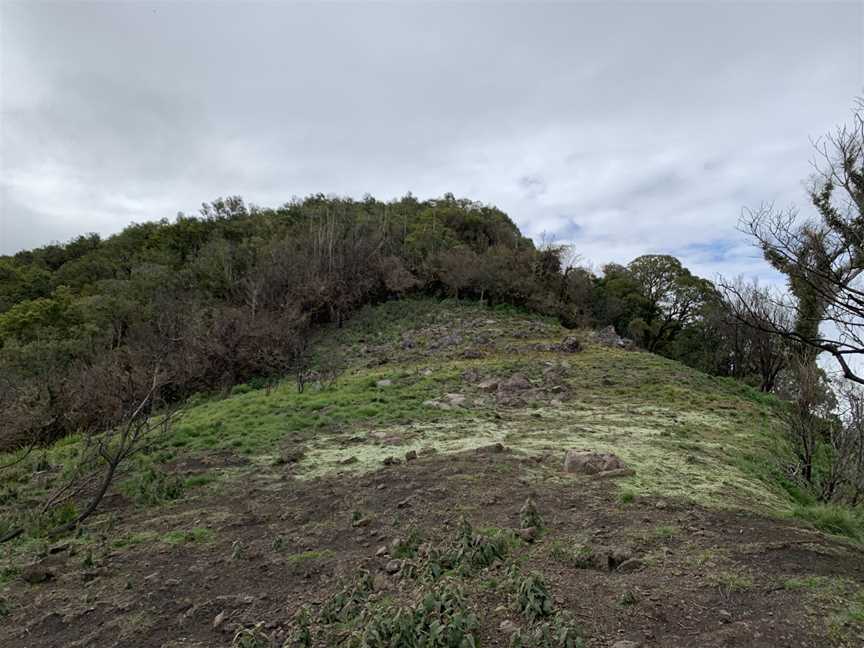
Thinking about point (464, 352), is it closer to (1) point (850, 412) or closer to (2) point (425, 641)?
(1) point (850, 412)

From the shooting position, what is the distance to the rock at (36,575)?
428 centimetres

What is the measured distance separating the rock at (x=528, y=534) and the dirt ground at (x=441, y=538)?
0.17 ft

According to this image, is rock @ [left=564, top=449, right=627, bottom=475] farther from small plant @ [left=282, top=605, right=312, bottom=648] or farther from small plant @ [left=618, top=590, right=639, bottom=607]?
small plant @ [left=282, top=605, right=312, bottom=648]

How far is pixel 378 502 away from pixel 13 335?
103ft

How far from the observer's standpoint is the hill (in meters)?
3.06

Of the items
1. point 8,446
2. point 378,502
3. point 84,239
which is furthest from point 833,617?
point 84,239

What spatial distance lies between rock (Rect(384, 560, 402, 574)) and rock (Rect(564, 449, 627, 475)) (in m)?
3.19

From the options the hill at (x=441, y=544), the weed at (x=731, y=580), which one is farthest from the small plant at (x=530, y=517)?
the weed at (x=731, y=580)

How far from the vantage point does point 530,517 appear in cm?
455

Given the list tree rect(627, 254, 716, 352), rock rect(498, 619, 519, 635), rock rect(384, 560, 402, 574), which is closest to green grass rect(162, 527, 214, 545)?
rock rect(384, 560, 402, 574)

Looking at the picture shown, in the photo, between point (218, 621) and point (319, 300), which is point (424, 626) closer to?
point (218, 621)

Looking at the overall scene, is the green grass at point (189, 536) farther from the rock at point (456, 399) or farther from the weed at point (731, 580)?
the rock at point (456, 399)

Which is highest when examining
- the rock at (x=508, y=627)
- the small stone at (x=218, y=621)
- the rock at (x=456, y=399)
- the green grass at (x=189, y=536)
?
the rock at (x=456, y=399)

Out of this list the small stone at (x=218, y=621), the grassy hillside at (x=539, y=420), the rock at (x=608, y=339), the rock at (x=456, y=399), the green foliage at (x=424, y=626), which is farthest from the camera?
the rock at (x=608, y=339)
